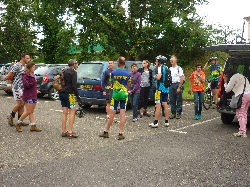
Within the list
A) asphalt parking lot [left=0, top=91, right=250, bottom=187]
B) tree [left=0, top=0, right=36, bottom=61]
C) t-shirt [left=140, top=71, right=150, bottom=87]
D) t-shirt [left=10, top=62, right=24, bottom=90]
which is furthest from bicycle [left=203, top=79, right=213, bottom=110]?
→ tree [left=0, top=0, right=36, bottom=61]

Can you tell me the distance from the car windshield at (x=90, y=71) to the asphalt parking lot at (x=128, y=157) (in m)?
2.29

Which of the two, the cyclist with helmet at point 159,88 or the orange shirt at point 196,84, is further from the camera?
the orange shirt at point 196,84

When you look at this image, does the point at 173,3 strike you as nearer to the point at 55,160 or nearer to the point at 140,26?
the point at 140,26

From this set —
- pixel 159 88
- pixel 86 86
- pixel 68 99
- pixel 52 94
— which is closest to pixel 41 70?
pixel 52 94

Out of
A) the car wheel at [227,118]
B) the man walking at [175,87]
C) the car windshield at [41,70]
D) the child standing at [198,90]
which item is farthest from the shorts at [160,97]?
the car windshield at [41,70]

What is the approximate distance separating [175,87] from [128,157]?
504 centimetres

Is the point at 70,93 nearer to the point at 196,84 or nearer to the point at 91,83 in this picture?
the point at 91,83

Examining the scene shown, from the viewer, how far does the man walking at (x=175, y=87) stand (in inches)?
422

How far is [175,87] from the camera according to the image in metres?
10.9

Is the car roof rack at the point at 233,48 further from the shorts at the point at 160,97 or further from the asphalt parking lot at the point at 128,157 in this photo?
the asphalt parking lot at the point at 128,157

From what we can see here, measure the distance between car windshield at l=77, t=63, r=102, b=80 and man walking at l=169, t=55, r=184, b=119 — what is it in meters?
2.44

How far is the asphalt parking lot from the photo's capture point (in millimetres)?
5090

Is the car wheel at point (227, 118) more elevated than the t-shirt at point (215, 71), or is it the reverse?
the t-shirt at point (215, 71)

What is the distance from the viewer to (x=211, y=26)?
31.0 meters
